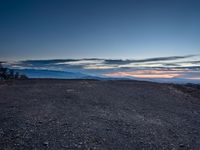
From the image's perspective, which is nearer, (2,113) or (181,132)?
(181,132)

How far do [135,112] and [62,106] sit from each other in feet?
14.8

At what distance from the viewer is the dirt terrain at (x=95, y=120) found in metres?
9.51

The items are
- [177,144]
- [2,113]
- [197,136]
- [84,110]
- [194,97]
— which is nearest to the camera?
[177,144]

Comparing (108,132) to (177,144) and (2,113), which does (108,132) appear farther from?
(2,113)

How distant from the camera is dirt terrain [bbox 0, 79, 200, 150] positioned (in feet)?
31.2

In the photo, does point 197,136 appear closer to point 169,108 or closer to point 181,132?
point 181,132

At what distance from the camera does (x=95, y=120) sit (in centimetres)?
1227

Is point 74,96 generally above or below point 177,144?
above

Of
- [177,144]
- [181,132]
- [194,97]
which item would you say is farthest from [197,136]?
[194,97]

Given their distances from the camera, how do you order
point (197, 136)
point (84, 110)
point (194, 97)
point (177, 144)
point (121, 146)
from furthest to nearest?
point (194, 97) < point (84, 110) < point (197, 136) < point (177, 144) < point (121, 146)

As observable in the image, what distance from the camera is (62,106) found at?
14.9 metres

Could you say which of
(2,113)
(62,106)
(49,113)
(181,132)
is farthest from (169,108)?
(2,113)

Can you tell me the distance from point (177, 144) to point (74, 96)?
9760 millimetres

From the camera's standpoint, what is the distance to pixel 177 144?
10047 millimetres
